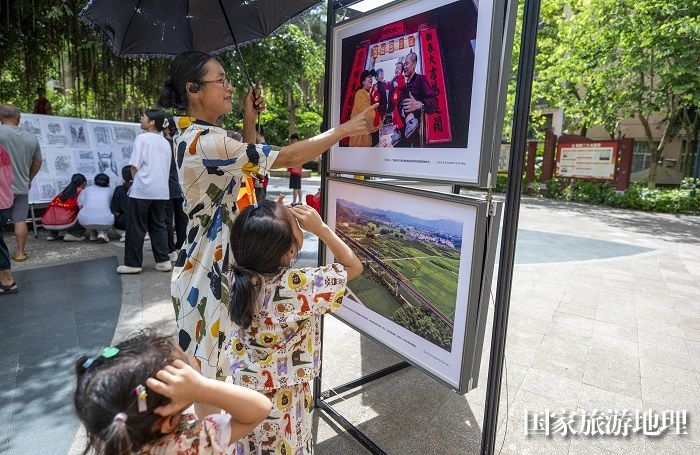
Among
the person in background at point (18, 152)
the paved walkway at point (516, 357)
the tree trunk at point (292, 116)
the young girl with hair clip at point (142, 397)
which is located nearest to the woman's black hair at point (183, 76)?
the young girl with hair clip at point (142, 397)

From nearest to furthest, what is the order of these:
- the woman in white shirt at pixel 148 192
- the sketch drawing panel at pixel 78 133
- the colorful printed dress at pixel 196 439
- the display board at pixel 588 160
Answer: the colorful printed dress at pixel 196 439, the woman in white shirt at pixel 148 192, the sketch drawing panel at pixel 78 133, the display board at pixel 588 160

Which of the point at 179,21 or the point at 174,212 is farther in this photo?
the point at 174,212

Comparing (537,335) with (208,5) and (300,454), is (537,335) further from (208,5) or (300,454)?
(208,5)

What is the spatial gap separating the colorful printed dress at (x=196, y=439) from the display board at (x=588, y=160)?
15522mm

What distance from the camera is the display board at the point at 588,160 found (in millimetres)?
13828

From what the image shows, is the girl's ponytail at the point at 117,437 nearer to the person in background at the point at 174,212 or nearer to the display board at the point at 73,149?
the person in background at the point at 174,212

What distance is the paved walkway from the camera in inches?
91.6

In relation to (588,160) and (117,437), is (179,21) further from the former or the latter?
(588,160)

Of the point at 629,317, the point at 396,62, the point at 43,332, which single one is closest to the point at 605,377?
the point at 629,317

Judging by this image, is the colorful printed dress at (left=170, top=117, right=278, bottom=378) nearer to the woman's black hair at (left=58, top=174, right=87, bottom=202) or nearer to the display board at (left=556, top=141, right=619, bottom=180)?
the woman's black hair at (left=58, top=174, right=87, bottom=202)

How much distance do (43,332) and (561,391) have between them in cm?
394

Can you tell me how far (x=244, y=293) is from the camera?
4.80 ft

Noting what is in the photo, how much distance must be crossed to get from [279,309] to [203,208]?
1.96ft

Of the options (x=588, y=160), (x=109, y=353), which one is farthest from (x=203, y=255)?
(x=588, y=160)
